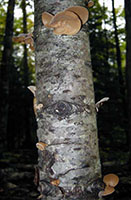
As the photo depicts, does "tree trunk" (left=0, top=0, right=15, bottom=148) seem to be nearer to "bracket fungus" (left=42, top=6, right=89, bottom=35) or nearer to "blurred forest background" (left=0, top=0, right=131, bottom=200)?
"blurred forest background" (left=0, top=0, right=131, bottom=200)

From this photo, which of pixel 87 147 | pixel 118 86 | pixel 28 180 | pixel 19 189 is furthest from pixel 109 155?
pixel 87 147

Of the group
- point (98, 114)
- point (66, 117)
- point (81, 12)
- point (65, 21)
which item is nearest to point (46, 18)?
point (65, 21)

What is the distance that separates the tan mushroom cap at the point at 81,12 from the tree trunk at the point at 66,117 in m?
0.08

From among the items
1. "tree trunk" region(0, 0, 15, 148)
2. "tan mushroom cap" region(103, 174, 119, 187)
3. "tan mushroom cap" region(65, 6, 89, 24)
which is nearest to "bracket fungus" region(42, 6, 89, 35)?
"tan mushroom cap" region(65, 6, 89, 24)

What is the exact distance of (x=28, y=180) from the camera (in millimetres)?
5121

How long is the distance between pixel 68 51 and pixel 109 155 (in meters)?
7.06

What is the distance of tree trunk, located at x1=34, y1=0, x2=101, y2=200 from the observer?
973 mm

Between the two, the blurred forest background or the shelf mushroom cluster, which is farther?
the blurred forest background

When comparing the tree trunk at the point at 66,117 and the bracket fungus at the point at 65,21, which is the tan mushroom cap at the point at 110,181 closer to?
the tree trunk at the point at 66,117

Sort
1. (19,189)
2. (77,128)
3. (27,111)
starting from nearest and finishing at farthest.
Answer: (77,128) < (19,189) < (27,111)

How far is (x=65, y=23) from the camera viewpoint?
1.09 meters

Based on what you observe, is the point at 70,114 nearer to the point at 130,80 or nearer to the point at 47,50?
the point at 47,50

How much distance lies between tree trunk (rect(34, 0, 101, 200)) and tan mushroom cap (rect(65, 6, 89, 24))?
A: 0.08 meters

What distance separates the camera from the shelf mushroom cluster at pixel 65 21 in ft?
3.53
